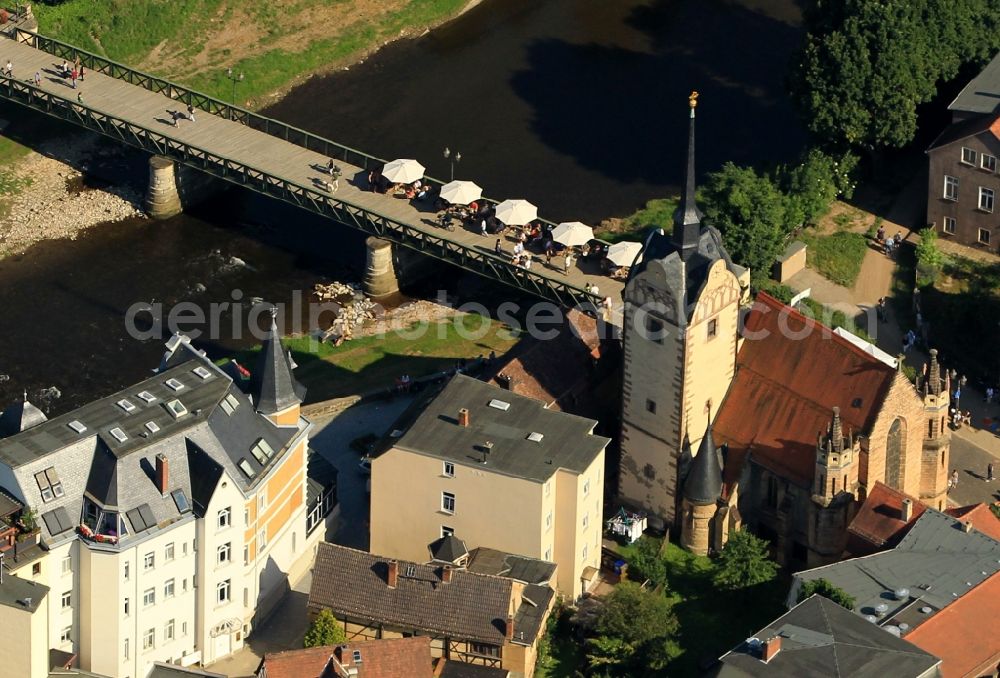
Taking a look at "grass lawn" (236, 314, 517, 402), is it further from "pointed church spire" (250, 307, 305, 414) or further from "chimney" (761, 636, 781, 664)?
"chimney" (761, 636, 781, 664)

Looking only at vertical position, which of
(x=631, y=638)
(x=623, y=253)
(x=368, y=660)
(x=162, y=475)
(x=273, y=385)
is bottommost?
(x=631, y=638)

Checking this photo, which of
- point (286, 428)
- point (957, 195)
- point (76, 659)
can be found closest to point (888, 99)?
point (957, 195)

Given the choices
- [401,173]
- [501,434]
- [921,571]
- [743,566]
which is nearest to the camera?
[921,571]

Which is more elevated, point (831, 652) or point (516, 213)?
point (831, 652)

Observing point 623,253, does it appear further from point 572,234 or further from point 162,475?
point 162,475

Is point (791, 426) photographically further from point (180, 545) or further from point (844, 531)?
point (180, 545)

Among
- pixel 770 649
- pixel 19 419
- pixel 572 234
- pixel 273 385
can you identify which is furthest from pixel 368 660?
pixel 572 234
